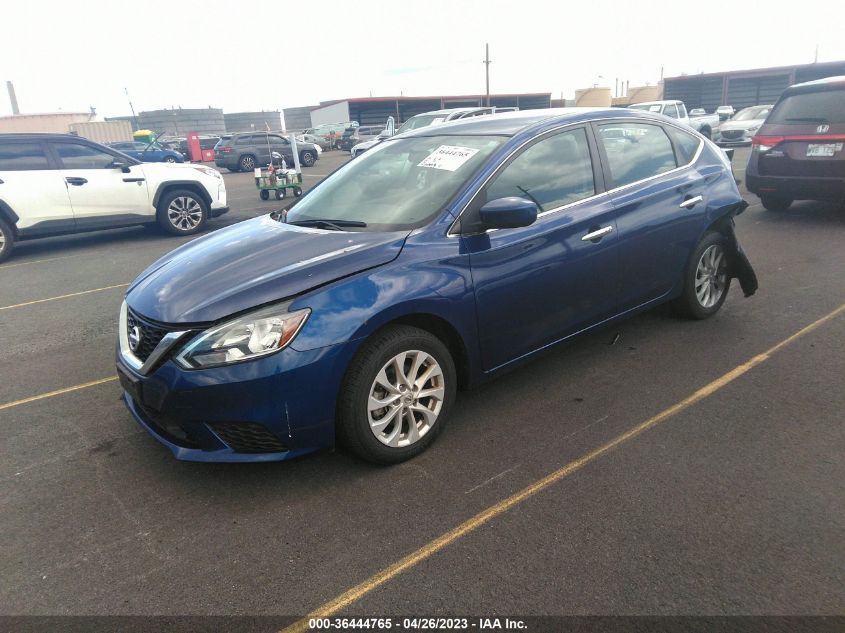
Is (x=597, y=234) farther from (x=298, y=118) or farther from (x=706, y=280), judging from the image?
(x=298, y=118)

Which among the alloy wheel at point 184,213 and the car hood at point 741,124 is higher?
the alloy wheel at point 184,213

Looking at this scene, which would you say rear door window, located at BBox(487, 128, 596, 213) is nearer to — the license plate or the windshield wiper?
the windshield wiper

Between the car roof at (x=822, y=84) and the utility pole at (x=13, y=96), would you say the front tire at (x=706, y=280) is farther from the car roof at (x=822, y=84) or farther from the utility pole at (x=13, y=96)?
the utility pole at (x=13, y=96)

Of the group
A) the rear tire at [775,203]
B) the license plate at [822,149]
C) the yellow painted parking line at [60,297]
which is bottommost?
the rear tire at [775,203]

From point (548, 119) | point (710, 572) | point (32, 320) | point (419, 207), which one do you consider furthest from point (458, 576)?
point (32, 320)

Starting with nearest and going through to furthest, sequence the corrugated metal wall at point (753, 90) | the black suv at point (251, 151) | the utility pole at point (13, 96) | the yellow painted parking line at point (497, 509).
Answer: the yellow painted parking line at point (497, 509) → the black suv at point (251, 151) → the corrugated metal wall at point (753, 90) → the utility pole at point (13, 96)

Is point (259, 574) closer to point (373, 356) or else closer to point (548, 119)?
point (373, 356)

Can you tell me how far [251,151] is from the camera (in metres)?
25.8

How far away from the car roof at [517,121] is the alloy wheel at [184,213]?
22.5 ft

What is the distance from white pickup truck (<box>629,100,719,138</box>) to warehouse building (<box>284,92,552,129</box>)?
22150 mm

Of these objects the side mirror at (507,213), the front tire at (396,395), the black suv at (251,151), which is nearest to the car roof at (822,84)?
the side mirror at (507,213)

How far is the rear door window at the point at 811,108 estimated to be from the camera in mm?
7859

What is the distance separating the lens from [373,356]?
288cm

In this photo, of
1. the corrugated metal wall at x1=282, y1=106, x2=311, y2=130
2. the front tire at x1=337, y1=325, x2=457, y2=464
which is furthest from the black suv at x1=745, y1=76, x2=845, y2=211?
the corrugated metal wall at x1=282, y1=106, x2=311, y2=130
